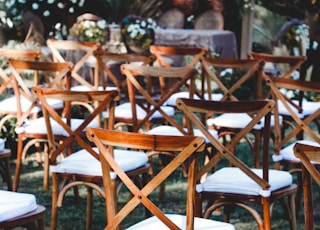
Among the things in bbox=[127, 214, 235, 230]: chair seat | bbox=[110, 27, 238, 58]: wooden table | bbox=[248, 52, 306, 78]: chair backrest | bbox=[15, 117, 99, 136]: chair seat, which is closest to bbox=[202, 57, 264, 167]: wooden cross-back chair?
bbox=[248, 52, 306, 78]: chair backrest

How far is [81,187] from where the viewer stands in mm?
6523

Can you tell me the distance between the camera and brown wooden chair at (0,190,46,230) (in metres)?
3.77

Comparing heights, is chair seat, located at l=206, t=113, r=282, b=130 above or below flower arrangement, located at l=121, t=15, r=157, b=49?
below

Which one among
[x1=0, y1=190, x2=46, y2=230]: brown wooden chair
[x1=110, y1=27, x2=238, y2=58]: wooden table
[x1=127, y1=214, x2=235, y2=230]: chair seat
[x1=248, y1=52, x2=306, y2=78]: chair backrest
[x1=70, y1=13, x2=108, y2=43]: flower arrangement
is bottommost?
[x1=110, y1=27, x2=238, y2=58]: wooden table

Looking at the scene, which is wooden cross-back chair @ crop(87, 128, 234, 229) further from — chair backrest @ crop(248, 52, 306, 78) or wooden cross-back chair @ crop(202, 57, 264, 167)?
chair backrest @ crop(248, 52, 306, 78)

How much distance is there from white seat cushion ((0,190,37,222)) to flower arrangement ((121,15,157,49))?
21.9 feet

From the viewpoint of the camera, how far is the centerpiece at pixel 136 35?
10523 mm

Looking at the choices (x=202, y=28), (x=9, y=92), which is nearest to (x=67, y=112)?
(x=9, y=92)

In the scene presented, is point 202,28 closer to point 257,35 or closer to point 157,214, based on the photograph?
point 257,35

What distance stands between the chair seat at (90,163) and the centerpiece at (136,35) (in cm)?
556

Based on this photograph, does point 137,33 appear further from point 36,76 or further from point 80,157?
point 80,157

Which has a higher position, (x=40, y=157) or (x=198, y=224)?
(x=198, y=224)

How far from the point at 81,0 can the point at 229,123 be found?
27.6 feet

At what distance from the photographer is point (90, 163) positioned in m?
4.88
